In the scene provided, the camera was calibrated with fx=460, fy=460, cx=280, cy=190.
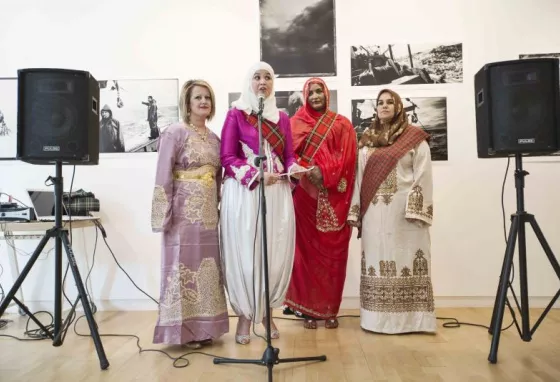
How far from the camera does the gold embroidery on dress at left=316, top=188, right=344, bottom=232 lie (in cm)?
320

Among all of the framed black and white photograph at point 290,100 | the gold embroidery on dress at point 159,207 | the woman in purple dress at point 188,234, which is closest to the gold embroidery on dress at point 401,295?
the woman in purple dress at point 188,234

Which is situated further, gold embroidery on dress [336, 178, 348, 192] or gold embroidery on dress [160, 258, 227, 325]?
gold embroidery on dress [336, 178, 348, 192]

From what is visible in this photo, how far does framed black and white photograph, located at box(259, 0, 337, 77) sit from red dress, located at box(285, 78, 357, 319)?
0.78 m

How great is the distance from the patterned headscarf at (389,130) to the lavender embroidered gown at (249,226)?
0.82 metres

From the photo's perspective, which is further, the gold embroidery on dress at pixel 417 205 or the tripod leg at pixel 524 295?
the gold embroidery on dress at pixel 417 205

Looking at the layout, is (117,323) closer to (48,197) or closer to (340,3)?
(48,197)

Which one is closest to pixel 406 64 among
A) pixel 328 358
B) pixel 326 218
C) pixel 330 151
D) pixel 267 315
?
pixel 330 151

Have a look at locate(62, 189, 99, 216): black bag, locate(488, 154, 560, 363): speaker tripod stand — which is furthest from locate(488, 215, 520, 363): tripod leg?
locate(62, 189, 99, 216): black bag

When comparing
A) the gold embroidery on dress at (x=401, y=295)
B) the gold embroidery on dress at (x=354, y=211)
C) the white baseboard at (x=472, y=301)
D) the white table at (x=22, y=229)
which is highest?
the gold embroidery on dress at (x=354, y=211)

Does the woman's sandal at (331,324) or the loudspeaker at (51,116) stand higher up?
the loudspeaker at (51,116)

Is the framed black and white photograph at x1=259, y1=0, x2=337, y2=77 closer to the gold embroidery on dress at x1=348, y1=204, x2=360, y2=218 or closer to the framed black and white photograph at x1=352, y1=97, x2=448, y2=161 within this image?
the framed black and white photograph at x1=352, y1=97, x2=448, y2=161

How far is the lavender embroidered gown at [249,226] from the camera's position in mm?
2631

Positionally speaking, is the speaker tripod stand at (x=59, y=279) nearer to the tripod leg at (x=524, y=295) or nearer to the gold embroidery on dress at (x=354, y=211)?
the gold embroidery on dress at (x=354, y=211)

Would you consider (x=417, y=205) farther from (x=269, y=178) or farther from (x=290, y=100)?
(x=290, y=100)
